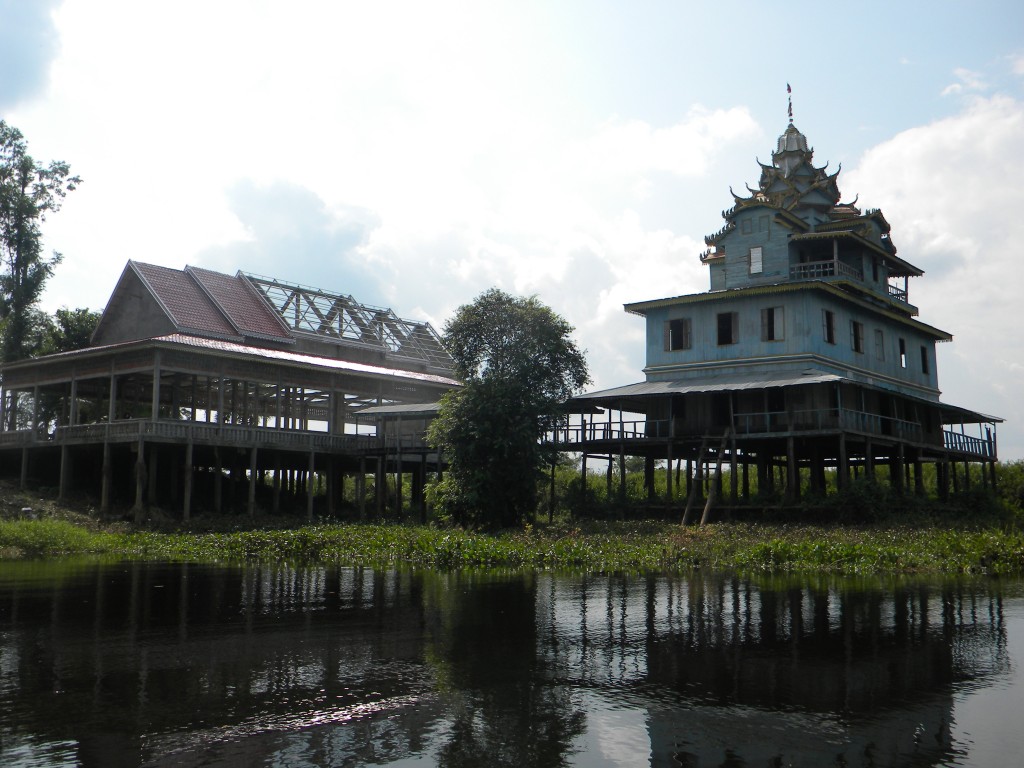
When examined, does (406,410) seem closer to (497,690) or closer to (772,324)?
(772,324)

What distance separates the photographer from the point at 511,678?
422 inches

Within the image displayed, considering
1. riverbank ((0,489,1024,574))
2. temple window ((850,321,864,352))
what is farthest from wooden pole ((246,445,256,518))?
temple window ((850,321,864,352))

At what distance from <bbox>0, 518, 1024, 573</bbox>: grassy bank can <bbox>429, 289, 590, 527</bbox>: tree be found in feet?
8.20

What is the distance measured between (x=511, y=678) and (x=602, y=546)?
56.9 ft

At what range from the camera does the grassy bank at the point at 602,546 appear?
2422 cm

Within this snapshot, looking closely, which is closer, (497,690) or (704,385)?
(497,690)

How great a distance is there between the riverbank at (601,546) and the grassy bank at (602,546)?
0.03m

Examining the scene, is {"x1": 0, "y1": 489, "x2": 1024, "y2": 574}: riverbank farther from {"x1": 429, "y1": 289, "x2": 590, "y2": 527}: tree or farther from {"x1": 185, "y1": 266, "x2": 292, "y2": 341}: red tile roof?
{"x1": 185, "y1": 266, "x2": 292, "y2": 341}: red tile roof

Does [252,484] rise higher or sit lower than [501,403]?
lower

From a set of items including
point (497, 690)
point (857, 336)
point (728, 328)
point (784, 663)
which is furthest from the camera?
point (857, 336)

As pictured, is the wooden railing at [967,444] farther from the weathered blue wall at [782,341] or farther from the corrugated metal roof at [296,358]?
the corrugated metal roof at [296,358]


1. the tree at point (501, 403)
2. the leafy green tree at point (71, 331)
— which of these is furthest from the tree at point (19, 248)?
the tree at point (501, 403)

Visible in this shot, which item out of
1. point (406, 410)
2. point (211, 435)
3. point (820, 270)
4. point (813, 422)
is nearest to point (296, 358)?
point (406, 410)

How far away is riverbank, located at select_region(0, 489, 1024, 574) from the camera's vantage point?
954 inches
